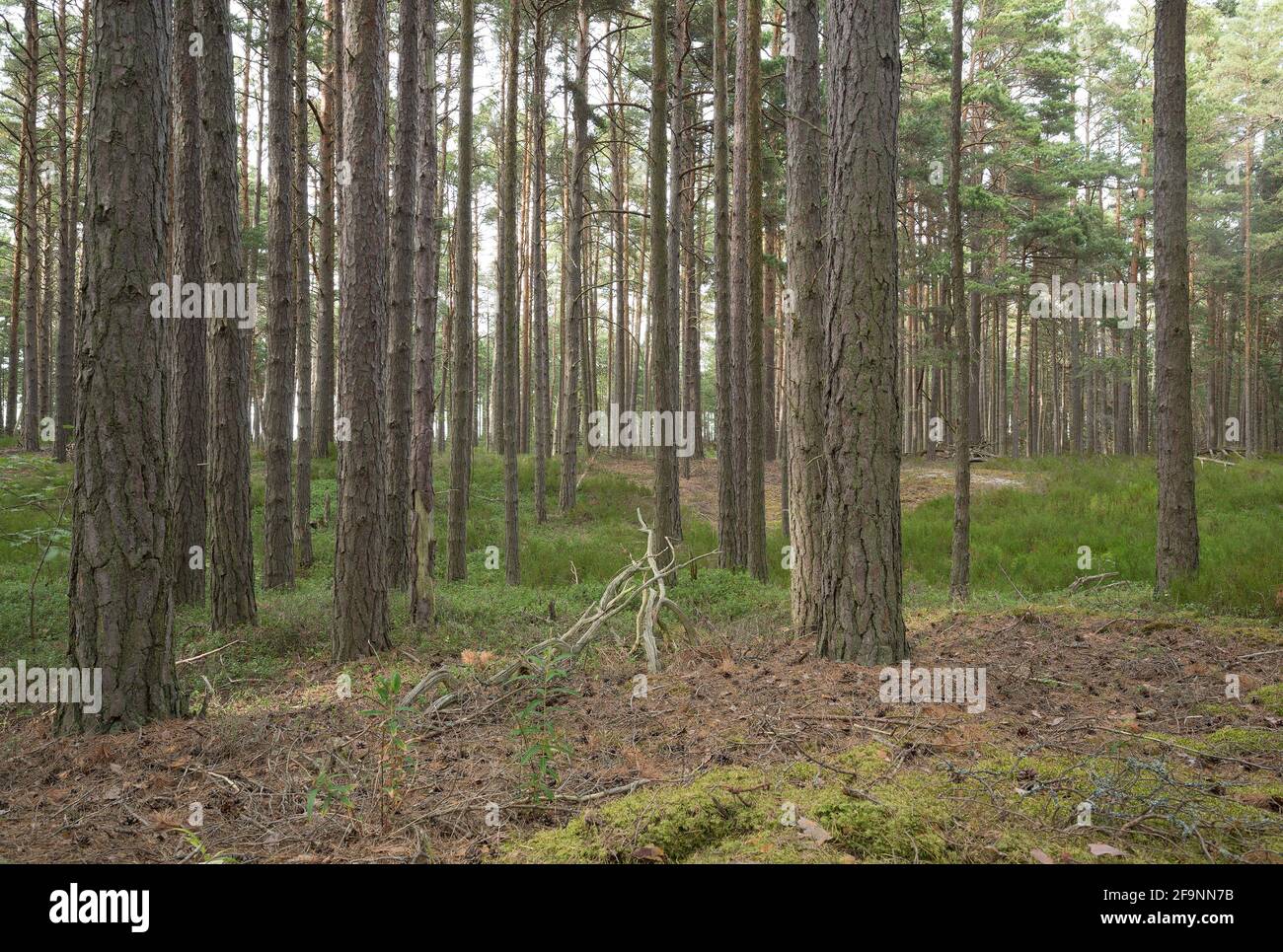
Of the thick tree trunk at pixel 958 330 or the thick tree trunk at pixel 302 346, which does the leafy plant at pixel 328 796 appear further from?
the thick tree trunk at pixel 302 346

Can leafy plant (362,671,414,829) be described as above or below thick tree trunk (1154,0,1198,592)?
below

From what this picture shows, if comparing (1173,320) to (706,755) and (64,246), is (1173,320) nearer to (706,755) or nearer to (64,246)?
(706,755)

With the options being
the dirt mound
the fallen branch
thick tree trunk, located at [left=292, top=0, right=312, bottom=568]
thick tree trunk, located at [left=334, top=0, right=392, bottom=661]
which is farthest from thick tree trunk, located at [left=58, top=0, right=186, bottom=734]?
thick tree trunk, located at [left=292, top=0, right=312, bottom=568]

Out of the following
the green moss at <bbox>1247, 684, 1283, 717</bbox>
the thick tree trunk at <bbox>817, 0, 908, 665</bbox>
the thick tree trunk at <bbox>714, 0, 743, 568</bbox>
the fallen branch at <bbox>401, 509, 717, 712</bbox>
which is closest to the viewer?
the green moss at <bbox>1247, 684, 1283, 717</bbox>

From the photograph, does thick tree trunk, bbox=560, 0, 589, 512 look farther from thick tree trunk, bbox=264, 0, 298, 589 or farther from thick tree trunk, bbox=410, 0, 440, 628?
thick tree trunk, bbox=264, 0, 298, 589

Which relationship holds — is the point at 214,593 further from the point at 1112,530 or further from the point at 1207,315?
the point at 1207,315

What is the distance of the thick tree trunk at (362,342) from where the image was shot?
7062 millimetres

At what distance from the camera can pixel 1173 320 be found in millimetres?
8344

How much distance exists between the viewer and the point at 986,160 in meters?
22.9

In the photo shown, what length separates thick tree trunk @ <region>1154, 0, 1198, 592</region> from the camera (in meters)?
8.27

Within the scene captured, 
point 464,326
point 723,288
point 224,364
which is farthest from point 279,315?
point 723,288

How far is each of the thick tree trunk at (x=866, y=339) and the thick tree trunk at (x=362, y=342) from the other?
4.40m

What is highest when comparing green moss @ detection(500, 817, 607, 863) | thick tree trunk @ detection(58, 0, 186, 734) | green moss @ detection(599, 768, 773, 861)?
thick tree trunk @ detection(58, 0, 186, 734)

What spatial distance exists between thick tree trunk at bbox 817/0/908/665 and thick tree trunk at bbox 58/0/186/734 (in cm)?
464
